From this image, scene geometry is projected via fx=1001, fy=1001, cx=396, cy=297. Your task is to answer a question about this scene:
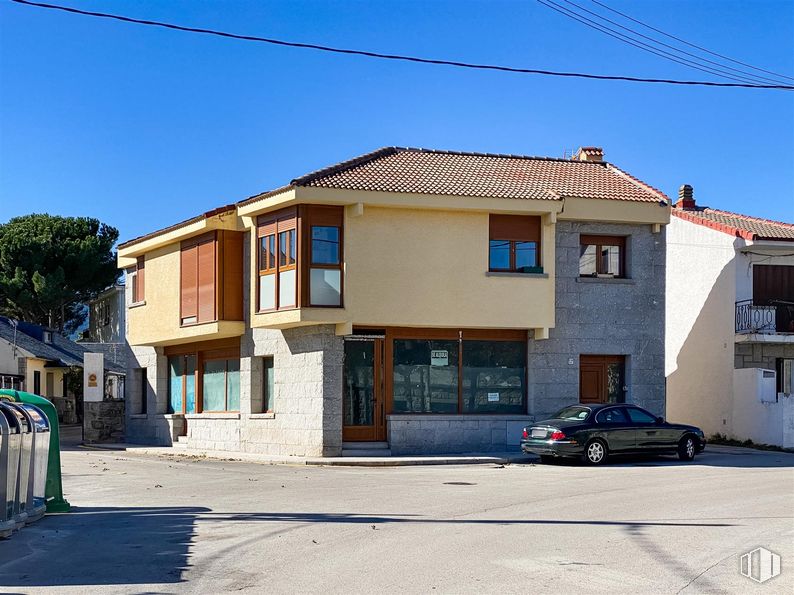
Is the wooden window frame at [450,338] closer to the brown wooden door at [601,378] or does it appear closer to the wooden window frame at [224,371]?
the brown wooden door at [601,378]

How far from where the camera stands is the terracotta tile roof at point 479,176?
2642 centimetres

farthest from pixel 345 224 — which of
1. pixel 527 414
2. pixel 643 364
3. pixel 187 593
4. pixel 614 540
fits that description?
pixel 187 593

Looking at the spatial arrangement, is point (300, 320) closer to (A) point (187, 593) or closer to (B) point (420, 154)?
(B) point (420, 154)

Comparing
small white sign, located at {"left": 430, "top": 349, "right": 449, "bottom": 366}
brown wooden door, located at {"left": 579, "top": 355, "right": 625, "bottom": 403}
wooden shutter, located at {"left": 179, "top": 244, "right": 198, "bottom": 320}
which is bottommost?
brown wooden door, located at {"left": 579, "top": 355, "right": 625, "bottom": 403}

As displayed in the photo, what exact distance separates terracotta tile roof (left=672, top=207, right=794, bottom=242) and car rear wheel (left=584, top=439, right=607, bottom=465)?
11679mm

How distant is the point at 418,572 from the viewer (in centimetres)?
970

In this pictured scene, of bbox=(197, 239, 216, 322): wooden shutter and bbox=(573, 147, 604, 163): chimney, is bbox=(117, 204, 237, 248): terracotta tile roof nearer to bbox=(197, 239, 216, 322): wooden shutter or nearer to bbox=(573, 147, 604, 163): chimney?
bbox=(197, 239, 216, 322): wooden shutter

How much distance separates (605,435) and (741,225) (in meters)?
14.5

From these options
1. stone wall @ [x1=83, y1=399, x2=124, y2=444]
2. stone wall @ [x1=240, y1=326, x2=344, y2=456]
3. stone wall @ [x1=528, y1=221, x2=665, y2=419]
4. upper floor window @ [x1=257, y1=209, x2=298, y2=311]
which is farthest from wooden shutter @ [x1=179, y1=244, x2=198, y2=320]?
stone wall @ [x1=528, y1=221, x2=665, y2=419]

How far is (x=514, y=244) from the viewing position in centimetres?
2741

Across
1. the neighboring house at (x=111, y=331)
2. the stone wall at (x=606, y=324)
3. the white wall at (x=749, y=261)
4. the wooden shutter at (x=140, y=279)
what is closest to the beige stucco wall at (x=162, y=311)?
the wooden shutter at (x=140, y=279)

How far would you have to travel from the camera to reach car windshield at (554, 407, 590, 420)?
2355 centimetres

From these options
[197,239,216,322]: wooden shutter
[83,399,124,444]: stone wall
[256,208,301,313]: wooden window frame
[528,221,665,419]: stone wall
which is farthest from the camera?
[83,399,124,444]: stone wall

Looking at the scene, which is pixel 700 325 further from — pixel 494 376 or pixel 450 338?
pixel 450 338
